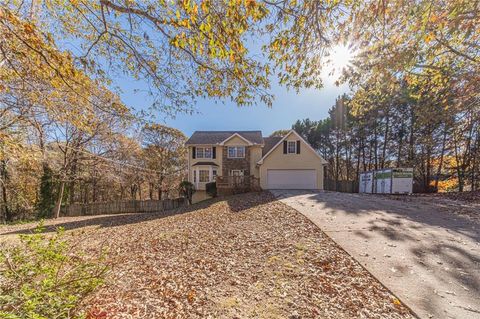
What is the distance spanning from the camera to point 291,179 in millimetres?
16406

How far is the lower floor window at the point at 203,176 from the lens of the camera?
18.4 metres

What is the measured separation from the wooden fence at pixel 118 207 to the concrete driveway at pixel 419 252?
14.7m

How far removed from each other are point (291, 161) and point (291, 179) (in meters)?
1.44

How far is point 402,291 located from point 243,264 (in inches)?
104

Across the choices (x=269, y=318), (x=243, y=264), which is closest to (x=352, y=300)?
(x=269, y=318)

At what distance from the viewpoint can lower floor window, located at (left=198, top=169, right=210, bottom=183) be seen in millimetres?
18417

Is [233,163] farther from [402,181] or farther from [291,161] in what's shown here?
[402,181]

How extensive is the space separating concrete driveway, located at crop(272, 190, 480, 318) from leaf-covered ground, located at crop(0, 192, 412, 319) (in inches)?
14.0

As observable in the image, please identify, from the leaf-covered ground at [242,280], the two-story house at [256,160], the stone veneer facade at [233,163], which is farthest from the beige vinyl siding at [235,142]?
the leaf-covered ground at [242,280]

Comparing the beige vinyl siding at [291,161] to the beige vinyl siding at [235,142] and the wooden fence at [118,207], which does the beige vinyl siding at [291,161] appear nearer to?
the beige vinyl siding at [235,142]

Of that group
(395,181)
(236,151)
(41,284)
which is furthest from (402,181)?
(41,284)

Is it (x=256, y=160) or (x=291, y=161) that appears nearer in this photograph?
(x=291, y=161)

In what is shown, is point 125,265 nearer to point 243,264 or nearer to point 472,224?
point 243,264

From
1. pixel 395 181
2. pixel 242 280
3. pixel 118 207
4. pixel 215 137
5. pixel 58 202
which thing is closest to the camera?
pixel 242 280
